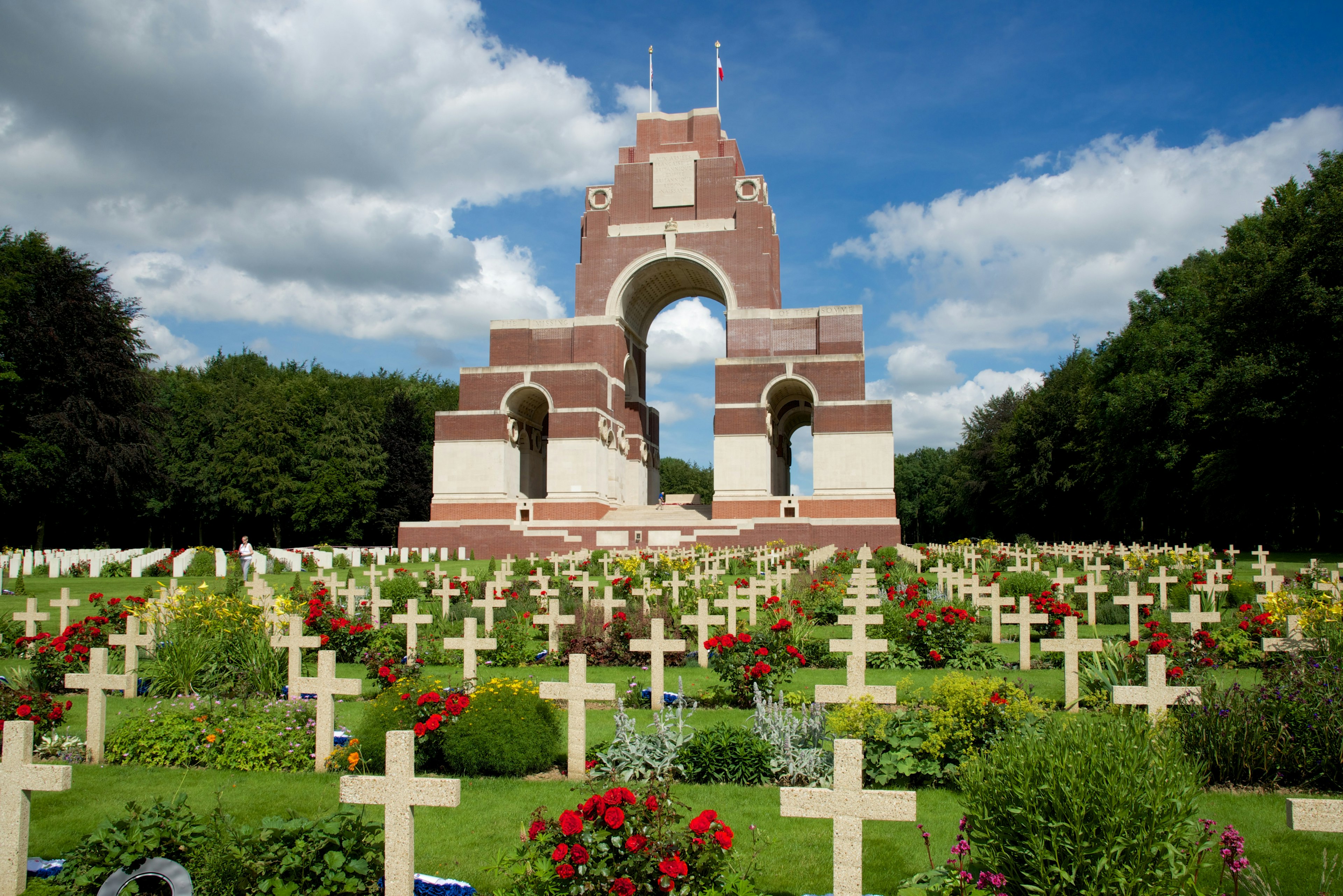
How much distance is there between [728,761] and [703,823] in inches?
90.8

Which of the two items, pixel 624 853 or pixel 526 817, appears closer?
pixel 624 853

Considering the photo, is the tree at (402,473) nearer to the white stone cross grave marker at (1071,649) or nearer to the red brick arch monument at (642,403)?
the red brick arch monument at (642,403)

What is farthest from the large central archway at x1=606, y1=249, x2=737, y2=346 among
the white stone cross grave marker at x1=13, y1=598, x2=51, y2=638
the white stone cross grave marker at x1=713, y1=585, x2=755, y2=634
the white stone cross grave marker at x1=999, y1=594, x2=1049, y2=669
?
the white stone cross grave marker at x1=999, y1=594, x2=1049, y2=669

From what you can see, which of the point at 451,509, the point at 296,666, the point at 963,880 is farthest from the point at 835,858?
the point at 451,509

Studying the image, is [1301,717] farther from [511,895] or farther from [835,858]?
[511,895]

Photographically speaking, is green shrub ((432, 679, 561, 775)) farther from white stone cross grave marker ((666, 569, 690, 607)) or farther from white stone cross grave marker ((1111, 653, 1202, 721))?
white stone cross grave marker ((666, 569, 690, 607))

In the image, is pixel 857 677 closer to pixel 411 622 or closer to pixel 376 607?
pixel 411 622

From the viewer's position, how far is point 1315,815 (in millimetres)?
2939

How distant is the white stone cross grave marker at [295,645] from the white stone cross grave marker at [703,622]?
368cm

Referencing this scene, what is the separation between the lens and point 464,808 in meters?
5.10

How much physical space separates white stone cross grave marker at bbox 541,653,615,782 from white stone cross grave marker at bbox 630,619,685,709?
1.56m

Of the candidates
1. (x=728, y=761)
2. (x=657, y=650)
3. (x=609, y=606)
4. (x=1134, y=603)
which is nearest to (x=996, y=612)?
(x=1134, y=603)

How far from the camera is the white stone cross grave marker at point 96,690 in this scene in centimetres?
605

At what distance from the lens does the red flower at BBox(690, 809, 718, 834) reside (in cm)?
334
